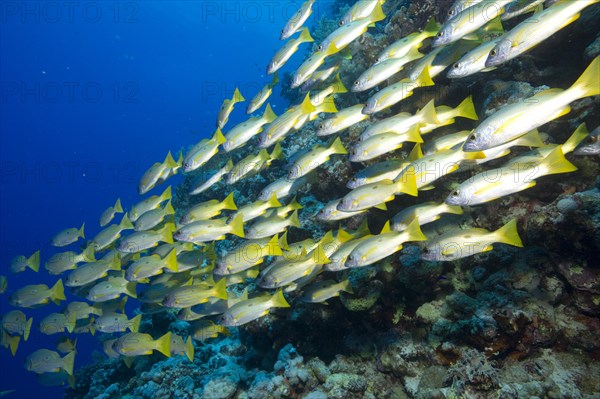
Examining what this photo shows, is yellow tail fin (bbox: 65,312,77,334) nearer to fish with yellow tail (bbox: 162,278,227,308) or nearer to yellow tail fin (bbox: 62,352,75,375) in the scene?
yellow tail fin (bbox: 62,352,75,375)

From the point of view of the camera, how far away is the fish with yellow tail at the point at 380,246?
4059mm

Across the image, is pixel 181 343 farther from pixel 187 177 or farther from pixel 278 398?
pixel 187 177

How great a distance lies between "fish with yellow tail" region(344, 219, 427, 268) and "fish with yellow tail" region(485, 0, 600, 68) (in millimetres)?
2080

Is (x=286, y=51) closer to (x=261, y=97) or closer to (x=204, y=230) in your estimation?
(x=261, y=97)

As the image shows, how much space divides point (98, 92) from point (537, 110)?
469ft

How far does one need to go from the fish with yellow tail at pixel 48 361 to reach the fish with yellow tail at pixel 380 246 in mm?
8425

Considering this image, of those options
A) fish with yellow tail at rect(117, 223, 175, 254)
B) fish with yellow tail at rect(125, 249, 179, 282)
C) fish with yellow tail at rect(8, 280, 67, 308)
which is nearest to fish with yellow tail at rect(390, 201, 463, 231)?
fish with yellow tail at rect(125, 249, 179, 282)

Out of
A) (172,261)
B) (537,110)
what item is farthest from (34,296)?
(537,110)

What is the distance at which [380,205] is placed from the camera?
483 cm

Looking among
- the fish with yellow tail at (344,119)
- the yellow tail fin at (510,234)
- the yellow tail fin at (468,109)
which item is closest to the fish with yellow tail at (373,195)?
the yellow tail fin at (510,234)

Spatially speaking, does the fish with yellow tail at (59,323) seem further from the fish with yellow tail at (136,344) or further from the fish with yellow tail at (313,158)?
the fish with yellow tail at (313,158)

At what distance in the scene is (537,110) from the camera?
310cm

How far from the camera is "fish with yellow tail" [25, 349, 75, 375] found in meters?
8.44

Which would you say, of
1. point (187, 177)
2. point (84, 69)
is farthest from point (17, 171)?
point (187, 177)
